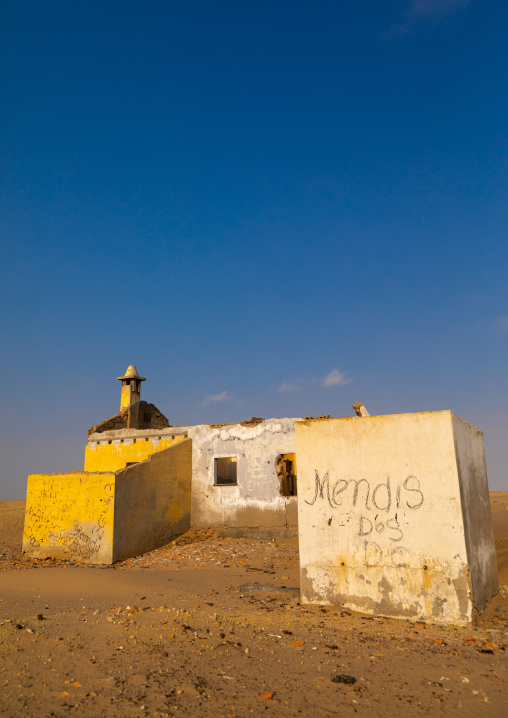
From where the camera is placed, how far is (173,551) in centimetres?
1389

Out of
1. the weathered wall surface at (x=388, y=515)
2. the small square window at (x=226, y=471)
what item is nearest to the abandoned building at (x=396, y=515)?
the weathered wall surface at (x=388, y=515)

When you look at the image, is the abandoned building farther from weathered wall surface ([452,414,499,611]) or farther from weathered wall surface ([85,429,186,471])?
weathered wall surface ([85,429,186,471])

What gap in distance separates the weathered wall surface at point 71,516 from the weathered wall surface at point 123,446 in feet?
13.6

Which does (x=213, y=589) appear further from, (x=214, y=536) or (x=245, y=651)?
(x=214, y=536)

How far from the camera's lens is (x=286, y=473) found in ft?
53.0

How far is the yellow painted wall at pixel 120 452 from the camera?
17.7 m

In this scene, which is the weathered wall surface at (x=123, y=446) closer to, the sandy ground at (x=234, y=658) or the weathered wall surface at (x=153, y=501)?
the weathered wall surface at (x=153, y=501)

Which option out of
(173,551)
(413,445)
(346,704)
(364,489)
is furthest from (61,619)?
(173,551)

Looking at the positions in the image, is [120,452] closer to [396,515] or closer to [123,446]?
[123,446]

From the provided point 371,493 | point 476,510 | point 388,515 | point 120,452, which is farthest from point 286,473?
point 388,515

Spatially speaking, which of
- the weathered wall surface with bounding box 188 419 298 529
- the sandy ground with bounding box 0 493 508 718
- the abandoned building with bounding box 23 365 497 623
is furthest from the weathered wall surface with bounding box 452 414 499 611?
the weathered wall surface with bounding box 188 419 298 529

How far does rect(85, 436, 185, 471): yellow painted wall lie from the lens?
17.7 metres

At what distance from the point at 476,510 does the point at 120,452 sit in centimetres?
1386

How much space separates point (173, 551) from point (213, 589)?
5.42m
